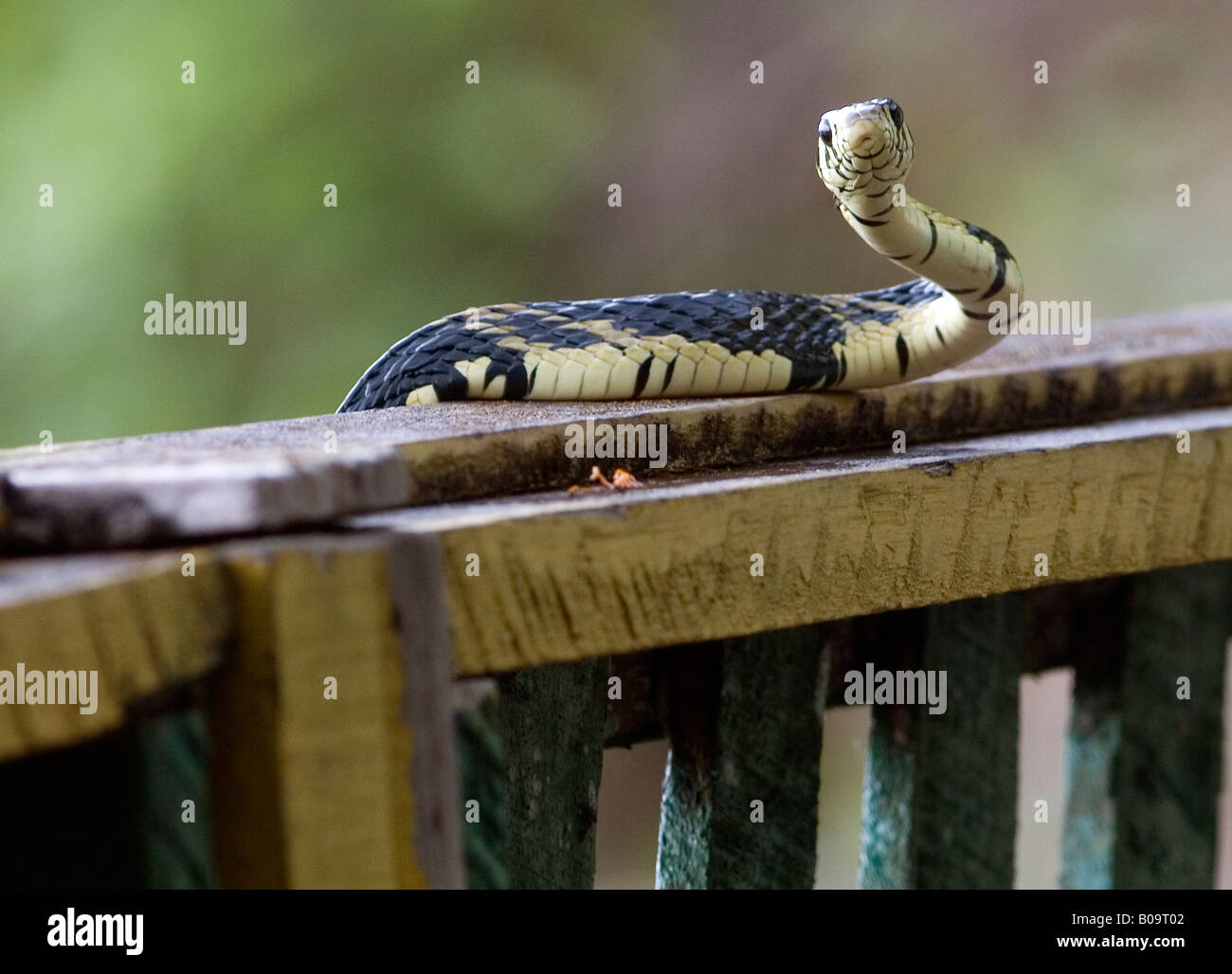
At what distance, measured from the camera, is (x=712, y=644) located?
1155mm

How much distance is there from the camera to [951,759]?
1297 millimetres

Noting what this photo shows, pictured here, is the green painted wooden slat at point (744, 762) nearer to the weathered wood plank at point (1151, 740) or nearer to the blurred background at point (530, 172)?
the weathered wood plank at point (1151, 740)

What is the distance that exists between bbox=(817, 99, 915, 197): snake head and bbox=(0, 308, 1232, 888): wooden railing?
20cm

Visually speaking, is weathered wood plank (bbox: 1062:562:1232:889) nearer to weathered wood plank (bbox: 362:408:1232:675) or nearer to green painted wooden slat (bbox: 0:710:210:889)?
weathered wood plank (bbox: 362:408:1232:675)

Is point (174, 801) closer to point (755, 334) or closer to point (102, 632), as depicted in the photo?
point (102, 632)

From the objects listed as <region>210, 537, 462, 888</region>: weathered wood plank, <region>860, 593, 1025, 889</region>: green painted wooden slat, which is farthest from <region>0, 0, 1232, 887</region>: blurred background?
<region>210, 537, 462, 888</region>: weathered wood plank

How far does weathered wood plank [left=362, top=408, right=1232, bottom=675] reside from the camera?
79 cm

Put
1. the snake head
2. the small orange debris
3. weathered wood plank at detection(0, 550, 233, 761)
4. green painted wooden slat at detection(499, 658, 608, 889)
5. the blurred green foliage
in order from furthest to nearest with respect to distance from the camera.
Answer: the blurred green foliage < the snake head < green painted wooden slat at detection(499, 658, 608, 889) < the small orange debris < weathered wood plank at detection(0, 550, 233, 761)

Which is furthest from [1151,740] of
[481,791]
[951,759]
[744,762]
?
[481,791]

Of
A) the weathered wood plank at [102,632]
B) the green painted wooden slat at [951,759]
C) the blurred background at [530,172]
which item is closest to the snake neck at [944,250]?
the green painted wooden slat at [951,759]

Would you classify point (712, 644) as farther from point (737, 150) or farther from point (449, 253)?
point (737, 150)

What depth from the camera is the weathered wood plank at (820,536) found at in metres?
0.79

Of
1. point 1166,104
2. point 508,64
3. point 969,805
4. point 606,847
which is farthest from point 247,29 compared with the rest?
point 969,805

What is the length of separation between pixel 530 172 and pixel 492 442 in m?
4.31
